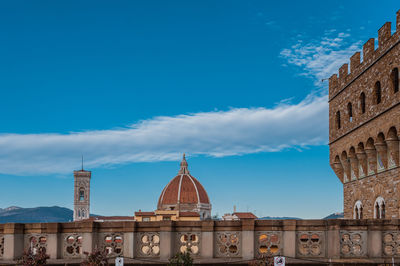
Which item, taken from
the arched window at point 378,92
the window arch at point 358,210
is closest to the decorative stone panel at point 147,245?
the arched window at point 378,92

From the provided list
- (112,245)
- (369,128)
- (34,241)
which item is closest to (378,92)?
(369,128)

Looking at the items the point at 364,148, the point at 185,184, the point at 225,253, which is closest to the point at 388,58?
the point at 364,148

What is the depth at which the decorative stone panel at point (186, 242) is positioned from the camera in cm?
1207

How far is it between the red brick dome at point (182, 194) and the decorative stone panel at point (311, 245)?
12039 centimetres

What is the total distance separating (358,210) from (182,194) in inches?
4307

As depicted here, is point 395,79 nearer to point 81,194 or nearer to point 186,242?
point 186,242

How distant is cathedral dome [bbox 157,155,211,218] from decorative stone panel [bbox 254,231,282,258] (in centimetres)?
12006

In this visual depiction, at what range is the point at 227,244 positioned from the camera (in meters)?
12.1

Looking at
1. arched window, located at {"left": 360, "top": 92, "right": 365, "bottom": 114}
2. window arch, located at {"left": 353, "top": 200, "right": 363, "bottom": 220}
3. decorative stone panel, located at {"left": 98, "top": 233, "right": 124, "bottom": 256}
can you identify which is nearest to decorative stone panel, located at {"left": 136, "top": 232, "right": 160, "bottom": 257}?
decorative stone panel, located at {"left": 98, "top": 233, "right": 124, "bottom": 256}

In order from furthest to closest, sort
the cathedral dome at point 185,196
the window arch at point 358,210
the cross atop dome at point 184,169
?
the cross atop dome at point 184,169 → the cathedral dome at point 185,196 → the window arch at point 358,210

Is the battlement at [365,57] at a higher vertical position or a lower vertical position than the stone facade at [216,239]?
higher

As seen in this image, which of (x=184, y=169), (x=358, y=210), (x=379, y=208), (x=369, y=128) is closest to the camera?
(x=379, y=208)

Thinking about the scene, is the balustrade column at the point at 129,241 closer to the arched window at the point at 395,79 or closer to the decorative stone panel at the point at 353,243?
the decorative stone panel at the point at 353,243

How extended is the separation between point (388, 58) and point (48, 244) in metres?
15.5
